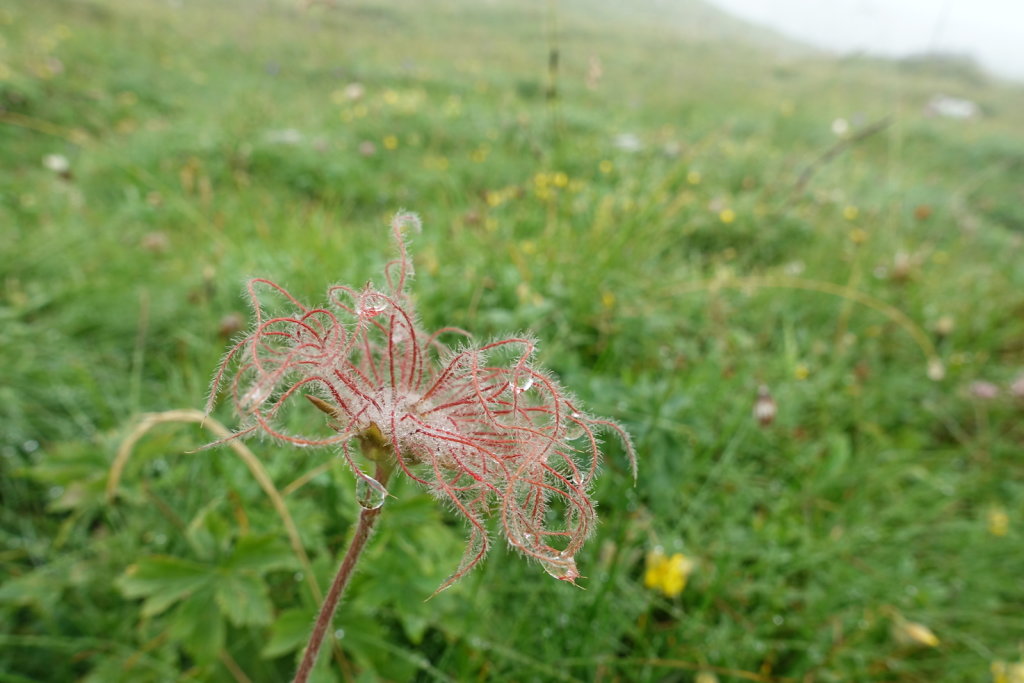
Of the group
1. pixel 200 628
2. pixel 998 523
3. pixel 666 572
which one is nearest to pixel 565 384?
pixel 666 572

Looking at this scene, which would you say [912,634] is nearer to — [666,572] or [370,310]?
[666,572]

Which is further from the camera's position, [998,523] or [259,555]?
Result: [998,523]

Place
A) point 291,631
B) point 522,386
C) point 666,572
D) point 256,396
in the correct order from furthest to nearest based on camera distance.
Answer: point 666,572 < point 291,631 < point 522,386 < point 256,396

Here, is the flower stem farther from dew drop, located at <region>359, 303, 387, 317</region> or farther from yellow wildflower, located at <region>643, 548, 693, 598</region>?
yellow wildflower, located at <region>643, 548, 693, 598</region>

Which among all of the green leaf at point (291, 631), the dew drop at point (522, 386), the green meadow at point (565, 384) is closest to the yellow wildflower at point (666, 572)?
the green meadow at point (565, 384)

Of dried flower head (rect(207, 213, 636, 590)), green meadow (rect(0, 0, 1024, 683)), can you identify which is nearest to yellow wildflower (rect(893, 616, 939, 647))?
green meadow (rect(0, 0, 1024, 683))

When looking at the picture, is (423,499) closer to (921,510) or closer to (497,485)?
(497,485)

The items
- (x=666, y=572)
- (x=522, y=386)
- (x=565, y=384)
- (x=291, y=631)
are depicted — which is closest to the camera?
(x=522, y=386)
